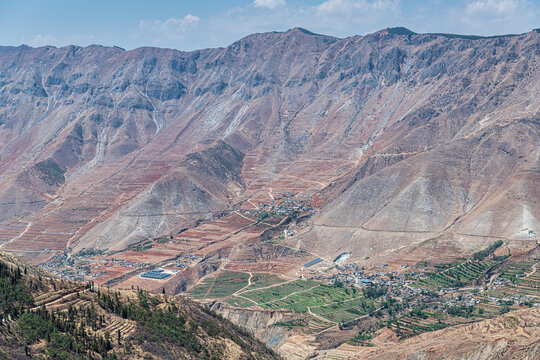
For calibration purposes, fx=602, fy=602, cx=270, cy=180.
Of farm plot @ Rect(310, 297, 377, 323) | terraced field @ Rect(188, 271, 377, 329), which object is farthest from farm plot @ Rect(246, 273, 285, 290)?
farm plot @ Rect(310, 297, 377, 323)

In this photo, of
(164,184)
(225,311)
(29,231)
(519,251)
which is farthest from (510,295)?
(29,231)

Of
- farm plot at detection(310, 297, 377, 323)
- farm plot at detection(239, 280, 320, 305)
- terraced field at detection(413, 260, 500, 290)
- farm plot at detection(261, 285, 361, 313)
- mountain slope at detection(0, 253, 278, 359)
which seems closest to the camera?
mountain slope at detection(0, 253, 278, 359)

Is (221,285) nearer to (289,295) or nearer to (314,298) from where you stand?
(289,295)

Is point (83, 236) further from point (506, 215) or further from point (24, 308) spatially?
point (24, 308)

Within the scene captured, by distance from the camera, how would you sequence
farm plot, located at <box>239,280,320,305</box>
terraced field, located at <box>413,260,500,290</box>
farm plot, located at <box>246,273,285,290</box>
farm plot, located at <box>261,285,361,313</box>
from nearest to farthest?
farm plot, located at <box>261,285,361,313</box>, terraced field, located at <box>413,260,500,290</box>, farm plot, located at <box>239,280,320,305</box>, farm plot, located at <box>246,273,285,290</box>

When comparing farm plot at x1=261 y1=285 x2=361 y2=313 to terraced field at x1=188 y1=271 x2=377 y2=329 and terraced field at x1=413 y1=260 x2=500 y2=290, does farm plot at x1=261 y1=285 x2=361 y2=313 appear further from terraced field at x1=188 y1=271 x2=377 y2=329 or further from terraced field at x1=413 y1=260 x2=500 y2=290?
terraced field at x1=413 y1=260 x2=500 y2=290

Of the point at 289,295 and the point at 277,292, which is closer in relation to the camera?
the point at 289,295

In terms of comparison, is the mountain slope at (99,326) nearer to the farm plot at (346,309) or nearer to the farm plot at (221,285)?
the farm plot at (346,309)

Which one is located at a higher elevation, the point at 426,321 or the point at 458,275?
the point at 458,275

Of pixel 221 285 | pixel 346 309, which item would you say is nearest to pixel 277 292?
pixel 221 285
